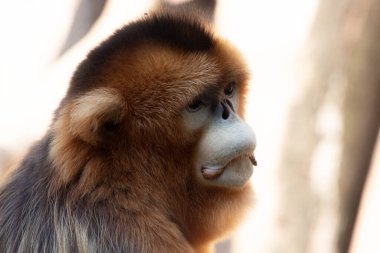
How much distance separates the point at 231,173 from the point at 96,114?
449 millimetres

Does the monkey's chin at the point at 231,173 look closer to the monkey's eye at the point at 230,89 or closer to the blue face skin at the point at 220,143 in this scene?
the blue face skin at the point at 220,143

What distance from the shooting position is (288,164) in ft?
10.4

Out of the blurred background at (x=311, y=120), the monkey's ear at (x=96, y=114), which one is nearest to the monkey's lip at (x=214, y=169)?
the monkey's ear at (x=96, y=114)

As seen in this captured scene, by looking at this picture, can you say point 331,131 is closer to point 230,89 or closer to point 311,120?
point 311,120

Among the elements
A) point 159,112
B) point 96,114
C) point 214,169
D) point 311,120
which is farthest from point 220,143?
point 311,120

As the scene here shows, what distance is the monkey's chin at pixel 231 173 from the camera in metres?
1.98

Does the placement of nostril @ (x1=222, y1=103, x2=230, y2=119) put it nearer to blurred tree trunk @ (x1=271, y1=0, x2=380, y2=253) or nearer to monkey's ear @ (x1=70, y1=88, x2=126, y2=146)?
monkey's ear @ (x1=70, y1=88, x2=126, y2=146)

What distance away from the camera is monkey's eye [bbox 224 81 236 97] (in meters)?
2.11

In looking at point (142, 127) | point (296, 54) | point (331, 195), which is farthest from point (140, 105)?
point (331, 195)

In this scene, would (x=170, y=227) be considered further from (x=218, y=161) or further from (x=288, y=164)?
(x=288, y=164)

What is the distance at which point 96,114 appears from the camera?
6.14 feet

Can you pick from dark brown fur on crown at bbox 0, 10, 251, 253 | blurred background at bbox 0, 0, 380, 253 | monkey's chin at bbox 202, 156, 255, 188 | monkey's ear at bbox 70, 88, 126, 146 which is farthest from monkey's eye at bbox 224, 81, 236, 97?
blurred background at bbox 0, 0, 380, 253

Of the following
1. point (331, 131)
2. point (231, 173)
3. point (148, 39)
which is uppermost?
point (148, 39)

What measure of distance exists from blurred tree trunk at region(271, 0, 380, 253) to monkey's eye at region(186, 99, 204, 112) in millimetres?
1205
